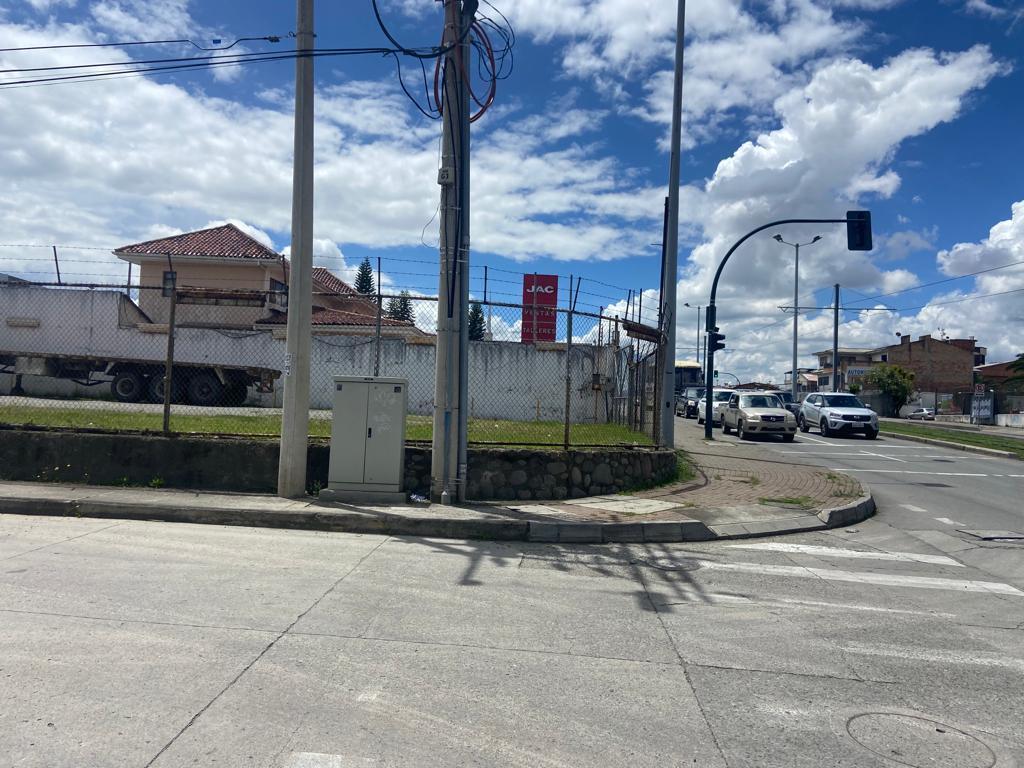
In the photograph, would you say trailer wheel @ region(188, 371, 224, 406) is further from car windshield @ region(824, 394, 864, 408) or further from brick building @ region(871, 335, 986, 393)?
brick building @ region(871, 335, 986, 393)

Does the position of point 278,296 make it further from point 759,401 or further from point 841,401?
point 841,401

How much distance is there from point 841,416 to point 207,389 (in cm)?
2100

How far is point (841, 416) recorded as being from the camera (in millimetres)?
26500

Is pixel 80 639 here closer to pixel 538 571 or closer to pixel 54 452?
pixel 538 571

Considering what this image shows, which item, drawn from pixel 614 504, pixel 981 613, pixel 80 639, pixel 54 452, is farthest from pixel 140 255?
pixel 981 613

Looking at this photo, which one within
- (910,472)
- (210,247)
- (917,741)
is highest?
(210,247)

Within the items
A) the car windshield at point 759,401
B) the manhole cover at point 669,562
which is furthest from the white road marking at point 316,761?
the car windshield at point 759,401

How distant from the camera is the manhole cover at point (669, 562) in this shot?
7430mm

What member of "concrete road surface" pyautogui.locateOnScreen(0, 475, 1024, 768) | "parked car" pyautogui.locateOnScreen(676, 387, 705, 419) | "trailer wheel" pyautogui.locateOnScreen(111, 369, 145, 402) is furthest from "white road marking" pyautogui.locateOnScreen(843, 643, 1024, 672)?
"parked car" pyautogui.locateOnScreen(676, 387, 705, 419)

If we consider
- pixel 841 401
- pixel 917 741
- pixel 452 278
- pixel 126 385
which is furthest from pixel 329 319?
pixel 917 741

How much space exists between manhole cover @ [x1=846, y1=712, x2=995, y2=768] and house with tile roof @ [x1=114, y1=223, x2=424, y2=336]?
2099 centimetres

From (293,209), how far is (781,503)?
8.01 metres

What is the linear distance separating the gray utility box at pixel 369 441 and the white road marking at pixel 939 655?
5943 mm

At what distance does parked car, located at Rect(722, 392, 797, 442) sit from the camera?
2314cm
